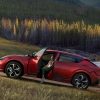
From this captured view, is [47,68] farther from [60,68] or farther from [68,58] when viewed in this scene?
[68,58]

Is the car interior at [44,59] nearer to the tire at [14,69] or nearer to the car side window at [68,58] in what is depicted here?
the car side window at [68,58]

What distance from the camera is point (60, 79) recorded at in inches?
788

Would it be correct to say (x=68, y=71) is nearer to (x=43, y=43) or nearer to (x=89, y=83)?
(x=89, y=83)

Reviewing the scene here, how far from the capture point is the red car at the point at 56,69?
65.1 feet

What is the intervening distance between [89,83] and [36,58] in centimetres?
287

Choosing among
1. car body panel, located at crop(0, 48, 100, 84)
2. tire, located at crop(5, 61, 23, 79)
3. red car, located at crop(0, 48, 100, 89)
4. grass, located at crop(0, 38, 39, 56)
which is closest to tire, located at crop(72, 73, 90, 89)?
red car, located at crop(0, 48, 100, 89)

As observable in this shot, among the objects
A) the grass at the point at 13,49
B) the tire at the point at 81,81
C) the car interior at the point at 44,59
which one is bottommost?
the tire at the point at 81,81

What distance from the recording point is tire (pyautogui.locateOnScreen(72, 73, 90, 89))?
19.8 m

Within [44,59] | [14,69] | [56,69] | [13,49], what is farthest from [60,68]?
[13,49]

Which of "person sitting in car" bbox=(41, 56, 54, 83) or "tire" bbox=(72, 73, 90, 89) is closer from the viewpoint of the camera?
"person sitting in car" bbox=(41, 56, 54, 83)

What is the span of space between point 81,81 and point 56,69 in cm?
135

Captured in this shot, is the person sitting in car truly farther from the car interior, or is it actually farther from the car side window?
the car side window

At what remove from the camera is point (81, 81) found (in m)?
19.9

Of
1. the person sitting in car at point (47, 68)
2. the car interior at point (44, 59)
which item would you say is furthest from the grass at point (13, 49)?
the person sitting in car at point (47, 68)
